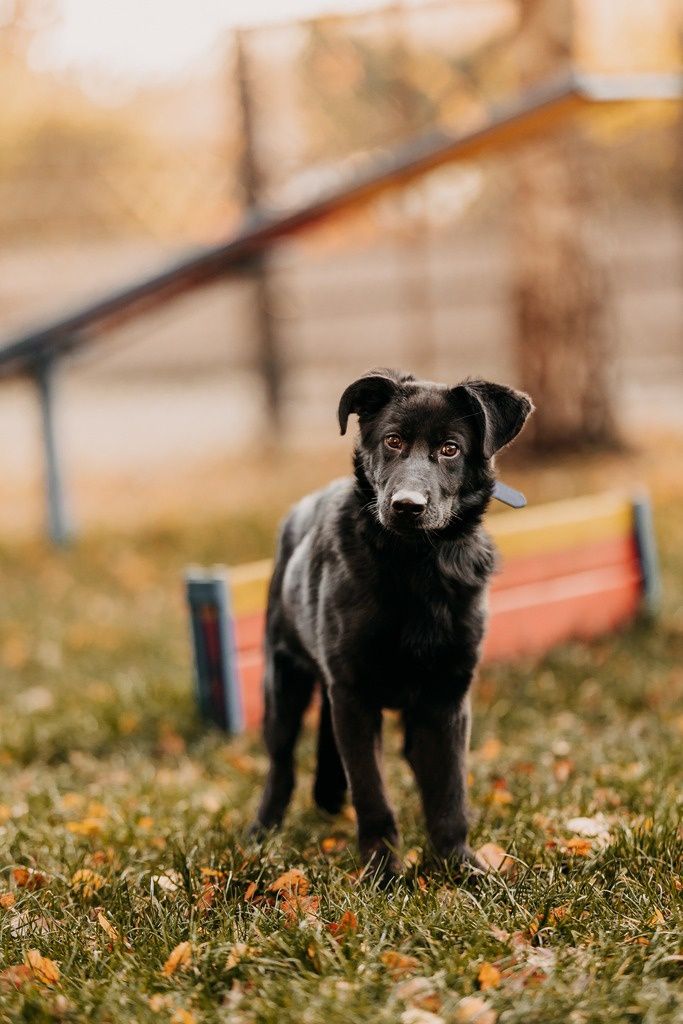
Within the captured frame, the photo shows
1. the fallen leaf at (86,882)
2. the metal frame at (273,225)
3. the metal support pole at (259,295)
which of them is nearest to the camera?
the fallen leaf at (86,882)

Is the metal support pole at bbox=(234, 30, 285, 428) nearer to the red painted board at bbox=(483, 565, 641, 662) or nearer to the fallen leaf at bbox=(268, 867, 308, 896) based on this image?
the red painted board at bbox=(483, 565, 641, 662)

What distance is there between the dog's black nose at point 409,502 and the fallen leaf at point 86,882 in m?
1.28

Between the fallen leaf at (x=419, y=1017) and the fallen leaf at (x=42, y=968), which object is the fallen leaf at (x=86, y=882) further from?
the fallen leaf at (x=419, y=1017)

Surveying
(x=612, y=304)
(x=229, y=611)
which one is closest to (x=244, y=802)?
(x=229, y=611)

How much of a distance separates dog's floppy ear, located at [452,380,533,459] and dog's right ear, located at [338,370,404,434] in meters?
0.17

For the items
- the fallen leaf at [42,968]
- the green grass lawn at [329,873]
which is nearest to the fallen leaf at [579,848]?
the green grass lawn at [329,873]

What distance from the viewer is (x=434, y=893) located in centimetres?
283

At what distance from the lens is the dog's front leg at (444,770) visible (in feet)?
9.91

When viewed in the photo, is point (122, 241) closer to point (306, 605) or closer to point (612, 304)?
point (612, 304)

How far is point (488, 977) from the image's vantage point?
7.87ft

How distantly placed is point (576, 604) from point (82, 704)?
93.8 inches

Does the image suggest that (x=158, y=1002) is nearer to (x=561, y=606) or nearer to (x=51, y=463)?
(x=561, y=606)

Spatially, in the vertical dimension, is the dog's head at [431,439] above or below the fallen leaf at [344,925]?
above

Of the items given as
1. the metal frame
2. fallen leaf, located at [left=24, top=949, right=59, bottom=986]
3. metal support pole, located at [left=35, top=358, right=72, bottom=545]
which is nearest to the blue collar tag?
fallen leaf, located at [left=24, top=949, right=59, bottom=986]
